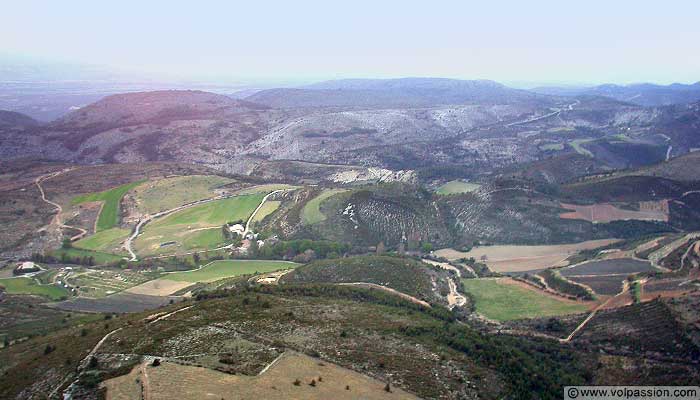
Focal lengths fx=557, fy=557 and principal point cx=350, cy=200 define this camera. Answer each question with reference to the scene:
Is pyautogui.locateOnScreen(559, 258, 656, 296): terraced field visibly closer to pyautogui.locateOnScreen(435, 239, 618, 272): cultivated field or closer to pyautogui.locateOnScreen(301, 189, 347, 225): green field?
pyautogui.locateOnScreen(435, 239, 618, 272): cultivated field

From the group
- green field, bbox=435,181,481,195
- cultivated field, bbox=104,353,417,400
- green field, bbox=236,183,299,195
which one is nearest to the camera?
cultivated field, bbox=104,353,417,400

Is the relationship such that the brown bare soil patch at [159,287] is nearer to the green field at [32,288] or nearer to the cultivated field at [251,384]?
the green field at [32,288]

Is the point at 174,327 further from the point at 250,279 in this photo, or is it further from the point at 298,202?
the point at 298,202

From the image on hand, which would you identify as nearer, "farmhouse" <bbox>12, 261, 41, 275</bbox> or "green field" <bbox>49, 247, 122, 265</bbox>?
"farmhouse" <bbox>12, 261, 41, 275</bbox>

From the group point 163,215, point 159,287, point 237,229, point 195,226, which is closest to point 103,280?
point 159,287

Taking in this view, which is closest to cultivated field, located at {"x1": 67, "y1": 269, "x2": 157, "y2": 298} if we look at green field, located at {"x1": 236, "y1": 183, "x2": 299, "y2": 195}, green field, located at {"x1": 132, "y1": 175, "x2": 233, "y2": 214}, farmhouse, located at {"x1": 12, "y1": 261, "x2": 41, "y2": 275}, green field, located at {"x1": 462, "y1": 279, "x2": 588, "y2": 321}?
farmhouse, located at {"x1": 12, "y1": 261, "x2": 41, "y2": 275}

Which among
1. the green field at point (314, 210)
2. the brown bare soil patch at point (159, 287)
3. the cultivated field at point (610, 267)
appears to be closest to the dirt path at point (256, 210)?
the green field at point (314, 210)

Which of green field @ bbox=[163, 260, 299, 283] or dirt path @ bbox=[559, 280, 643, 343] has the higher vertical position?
dirt path @ bbox=[559, 280, 643, 343]
